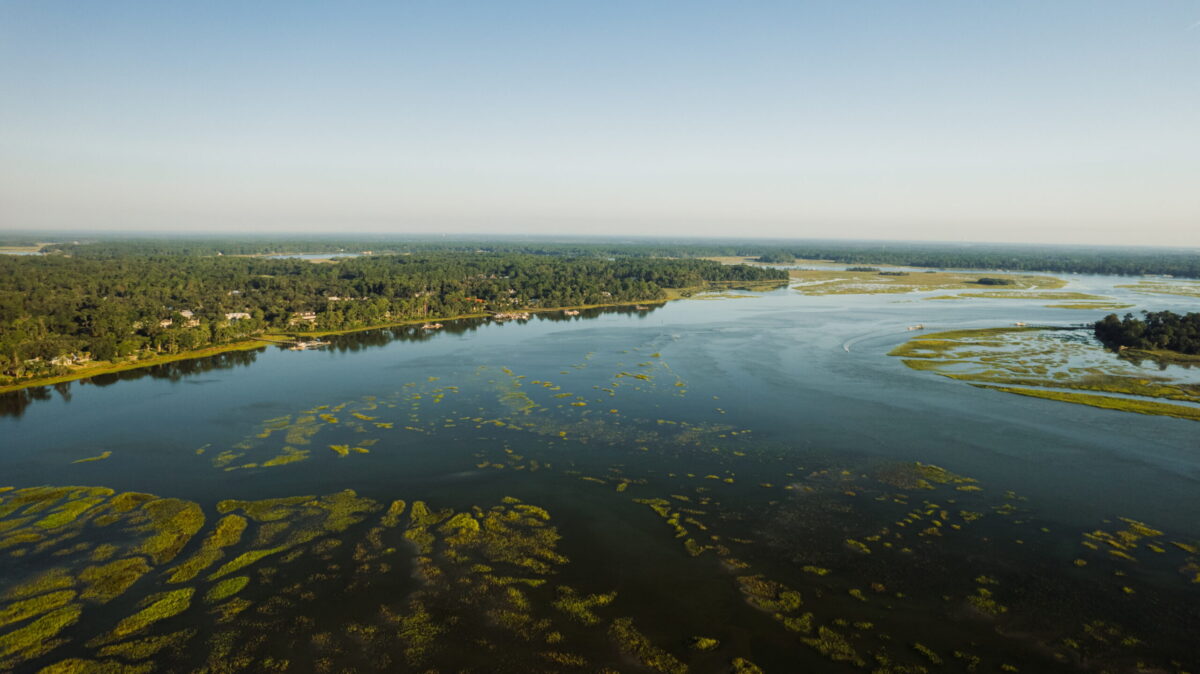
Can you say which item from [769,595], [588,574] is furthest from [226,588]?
[769,595]

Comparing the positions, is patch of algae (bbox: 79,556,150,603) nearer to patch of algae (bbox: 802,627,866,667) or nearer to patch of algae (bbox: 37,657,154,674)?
patch of algae (bbox: 37,657,154,674)

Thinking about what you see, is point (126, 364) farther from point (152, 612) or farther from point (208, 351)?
point (152, 612)

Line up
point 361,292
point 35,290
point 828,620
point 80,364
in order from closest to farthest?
point 828,620 → point 80,364 → point 35,290 → point 361,292

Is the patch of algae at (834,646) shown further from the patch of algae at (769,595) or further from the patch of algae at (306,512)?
the patch of algae at (306,512)

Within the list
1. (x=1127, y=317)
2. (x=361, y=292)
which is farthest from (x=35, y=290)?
(x=1127, y=317)

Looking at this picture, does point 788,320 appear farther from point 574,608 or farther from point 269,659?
point 269,659
